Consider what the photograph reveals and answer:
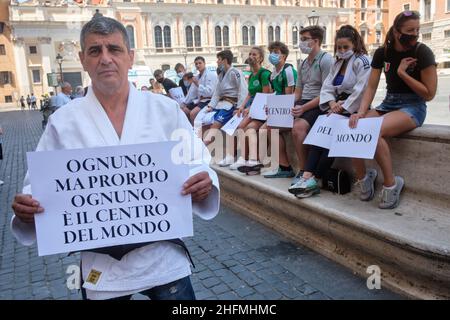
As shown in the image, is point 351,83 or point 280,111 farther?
point 280,111

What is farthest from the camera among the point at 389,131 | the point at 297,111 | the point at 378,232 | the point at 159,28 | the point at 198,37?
the point at 198,37

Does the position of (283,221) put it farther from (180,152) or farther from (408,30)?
(180,152)

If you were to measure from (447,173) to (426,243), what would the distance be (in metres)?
0.88

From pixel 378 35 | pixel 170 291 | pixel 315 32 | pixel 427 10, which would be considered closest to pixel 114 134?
pixel 170 291

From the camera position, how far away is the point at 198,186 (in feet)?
5.91

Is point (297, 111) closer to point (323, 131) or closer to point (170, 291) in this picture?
point (323, 131)

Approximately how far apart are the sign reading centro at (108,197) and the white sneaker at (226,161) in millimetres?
4495

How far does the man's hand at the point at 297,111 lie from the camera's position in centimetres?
482

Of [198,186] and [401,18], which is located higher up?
[401,18]

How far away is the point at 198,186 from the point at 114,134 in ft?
1.41

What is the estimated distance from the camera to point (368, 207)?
372 cm

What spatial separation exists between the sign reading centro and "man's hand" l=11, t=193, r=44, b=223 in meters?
0.03

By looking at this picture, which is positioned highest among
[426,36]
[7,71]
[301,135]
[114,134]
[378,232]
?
[426,36]
